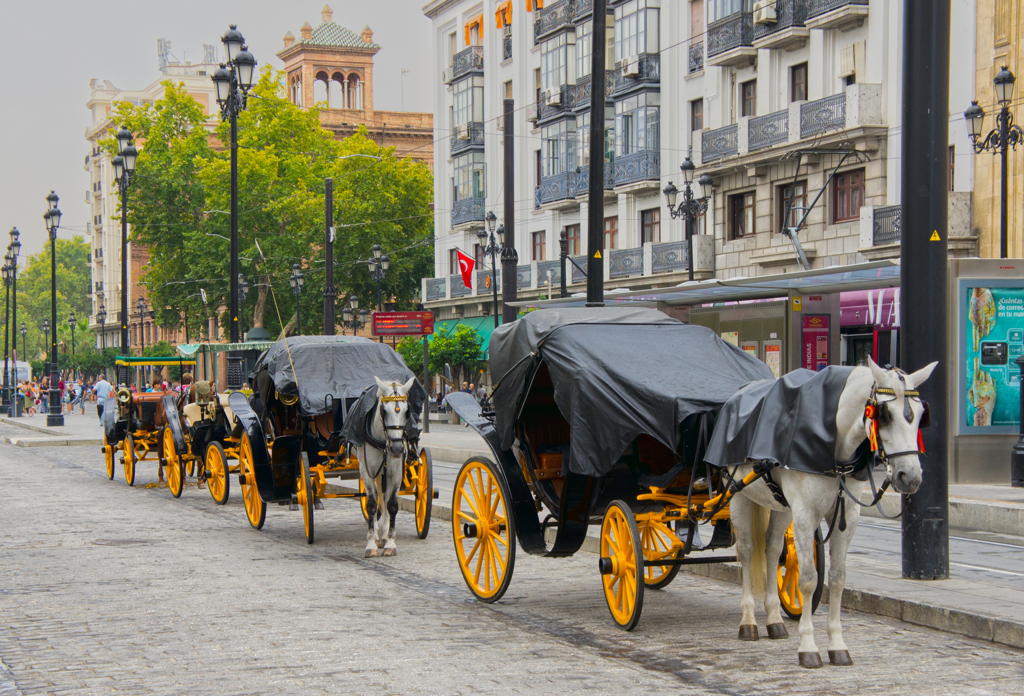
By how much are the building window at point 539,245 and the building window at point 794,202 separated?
14.8m

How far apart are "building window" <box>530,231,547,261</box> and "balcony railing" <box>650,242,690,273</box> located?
9273 millimetres

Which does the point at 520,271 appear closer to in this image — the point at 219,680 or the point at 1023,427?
the point at 1023,427

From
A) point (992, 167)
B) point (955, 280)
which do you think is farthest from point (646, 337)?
point (992, 167)

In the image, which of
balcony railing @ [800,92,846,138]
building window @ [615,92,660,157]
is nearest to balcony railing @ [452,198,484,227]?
building window @ [615,92,660,157]

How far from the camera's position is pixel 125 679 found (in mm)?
6516

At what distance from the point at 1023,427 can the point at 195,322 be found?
5612 centimetres

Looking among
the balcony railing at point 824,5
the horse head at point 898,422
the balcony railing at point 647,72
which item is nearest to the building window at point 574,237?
the balcony railing at point 647,72

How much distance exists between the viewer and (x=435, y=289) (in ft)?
186

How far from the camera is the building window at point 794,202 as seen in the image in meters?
34.3

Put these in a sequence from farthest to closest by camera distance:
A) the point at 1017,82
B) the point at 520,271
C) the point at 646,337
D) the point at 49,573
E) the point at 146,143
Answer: the point at 146,143 → the point at 520,271 → the point at 1017,82 → the point at 49,573 → the point at 646,337

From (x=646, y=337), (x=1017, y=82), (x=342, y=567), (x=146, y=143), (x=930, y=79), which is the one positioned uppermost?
(x=146, y=143)

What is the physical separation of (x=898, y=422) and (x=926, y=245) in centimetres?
320

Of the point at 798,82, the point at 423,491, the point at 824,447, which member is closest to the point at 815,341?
the point at 423,491

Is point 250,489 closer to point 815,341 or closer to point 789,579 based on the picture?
point 789,579
